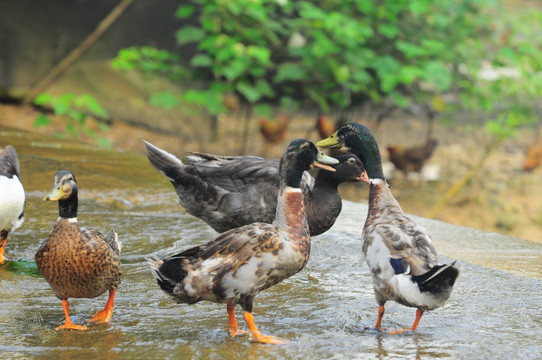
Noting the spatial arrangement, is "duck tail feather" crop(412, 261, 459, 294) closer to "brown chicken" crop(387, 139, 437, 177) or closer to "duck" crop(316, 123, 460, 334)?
"duck" crop(316, 123, 460, 334)

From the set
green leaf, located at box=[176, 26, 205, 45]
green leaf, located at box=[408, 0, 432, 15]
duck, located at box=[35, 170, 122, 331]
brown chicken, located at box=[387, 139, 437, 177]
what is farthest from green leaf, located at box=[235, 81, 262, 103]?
duck, located at box=[35, 170, 122, 331]

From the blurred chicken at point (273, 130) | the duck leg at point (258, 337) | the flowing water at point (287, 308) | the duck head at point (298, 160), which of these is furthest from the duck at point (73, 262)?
the blurred chicken at point (273, 130)

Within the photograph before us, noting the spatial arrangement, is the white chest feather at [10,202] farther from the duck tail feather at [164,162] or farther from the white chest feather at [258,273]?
the white chest feather at [258,273]

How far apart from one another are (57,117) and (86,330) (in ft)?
30.5

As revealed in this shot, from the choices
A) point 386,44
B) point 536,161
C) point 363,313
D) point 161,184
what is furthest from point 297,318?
point 536,161

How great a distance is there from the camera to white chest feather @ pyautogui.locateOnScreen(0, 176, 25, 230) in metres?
4.69

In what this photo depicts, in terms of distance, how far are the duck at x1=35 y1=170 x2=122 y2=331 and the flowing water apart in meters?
0.13

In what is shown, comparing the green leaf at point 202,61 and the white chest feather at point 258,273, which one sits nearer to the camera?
the white chest feather at point 258,273

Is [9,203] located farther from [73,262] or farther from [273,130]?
[273,130]

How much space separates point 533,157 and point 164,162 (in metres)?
7.81

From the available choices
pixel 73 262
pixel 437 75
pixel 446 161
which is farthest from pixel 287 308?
pixel 446 161

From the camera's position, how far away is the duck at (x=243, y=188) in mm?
4977

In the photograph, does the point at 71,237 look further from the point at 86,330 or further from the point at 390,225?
the point at 390,225

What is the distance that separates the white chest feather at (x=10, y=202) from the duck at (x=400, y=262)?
7.38ft
